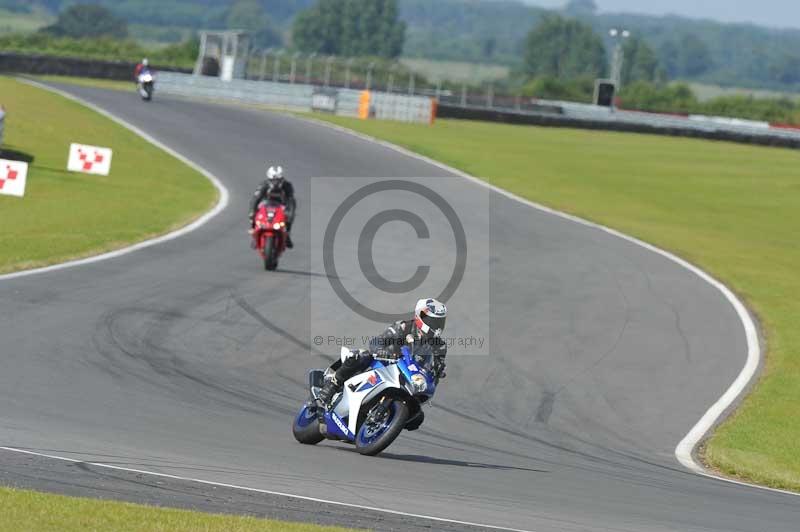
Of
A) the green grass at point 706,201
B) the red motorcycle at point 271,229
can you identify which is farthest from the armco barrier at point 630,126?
the red motorcycle at point 271,229

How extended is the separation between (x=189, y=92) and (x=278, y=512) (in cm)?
6010

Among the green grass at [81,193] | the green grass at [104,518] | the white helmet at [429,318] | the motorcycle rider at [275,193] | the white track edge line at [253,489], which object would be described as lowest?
the green grass at [81,193]

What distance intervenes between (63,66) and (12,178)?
4870cm

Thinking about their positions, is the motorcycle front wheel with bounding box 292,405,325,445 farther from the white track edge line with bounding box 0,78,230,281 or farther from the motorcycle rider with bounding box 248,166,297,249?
the motorcycle rider with bounding box 248,166,297,249

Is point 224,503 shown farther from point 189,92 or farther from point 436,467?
point 189,92

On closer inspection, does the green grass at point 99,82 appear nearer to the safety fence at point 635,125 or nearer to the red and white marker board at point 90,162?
the safety fence at point 635,125

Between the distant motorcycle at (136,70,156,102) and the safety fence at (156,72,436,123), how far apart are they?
9.13 metres

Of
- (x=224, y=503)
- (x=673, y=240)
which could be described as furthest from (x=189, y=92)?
(x=224, y=503)

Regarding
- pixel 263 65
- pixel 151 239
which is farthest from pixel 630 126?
pixel 151 239

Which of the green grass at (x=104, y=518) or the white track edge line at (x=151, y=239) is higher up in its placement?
the green grass at (x=104, y=518)

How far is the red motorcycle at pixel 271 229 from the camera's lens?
72.3 feet

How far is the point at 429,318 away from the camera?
37.3 feet

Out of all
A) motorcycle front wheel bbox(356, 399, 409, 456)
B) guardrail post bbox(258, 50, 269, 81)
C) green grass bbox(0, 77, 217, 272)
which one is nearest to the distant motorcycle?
green grass bbox(0, 77, 217, 272)

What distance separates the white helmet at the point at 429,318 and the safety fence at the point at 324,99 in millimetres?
51570
